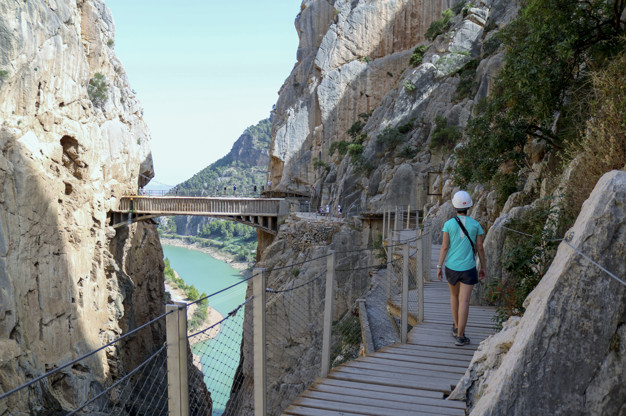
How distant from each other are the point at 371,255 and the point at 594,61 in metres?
14.6

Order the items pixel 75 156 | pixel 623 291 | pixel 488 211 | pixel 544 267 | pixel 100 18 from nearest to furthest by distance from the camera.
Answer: pixel 623 291, pixel 544 267, pixel 488 211, pixel 75 156, pixel 100 18

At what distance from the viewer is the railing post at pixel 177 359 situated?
285 cm

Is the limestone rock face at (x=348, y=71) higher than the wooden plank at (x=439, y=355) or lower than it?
higher

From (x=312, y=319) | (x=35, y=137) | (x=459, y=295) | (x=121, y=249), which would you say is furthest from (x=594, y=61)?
(x=121, y=249)

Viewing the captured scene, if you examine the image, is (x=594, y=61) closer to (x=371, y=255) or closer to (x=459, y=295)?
(x=459, y=295)

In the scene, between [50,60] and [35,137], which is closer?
[35,137]

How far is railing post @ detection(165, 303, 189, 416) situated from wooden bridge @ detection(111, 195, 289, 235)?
977 inches

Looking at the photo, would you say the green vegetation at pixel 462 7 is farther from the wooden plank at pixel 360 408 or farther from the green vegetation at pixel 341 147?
the wooden plank at pixel 360 408

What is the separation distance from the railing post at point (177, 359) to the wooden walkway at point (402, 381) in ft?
4.36

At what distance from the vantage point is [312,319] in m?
19.9

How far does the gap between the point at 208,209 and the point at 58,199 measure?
28.4 ft

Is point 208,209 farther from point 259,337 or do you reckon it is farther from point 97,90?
point 259,337

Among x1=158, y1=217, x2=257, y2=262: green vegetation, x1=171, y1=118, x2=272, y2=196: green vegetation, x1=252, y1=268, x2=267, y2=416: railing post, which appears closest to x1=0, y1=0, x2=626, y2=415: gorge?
x1=252, y1=268, x2=267, y2=416: railing post

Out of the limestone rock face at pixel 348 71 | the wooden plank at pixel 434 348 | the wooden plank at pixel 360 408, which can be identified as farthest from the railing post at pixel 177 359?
the limestone rock face at pixel 348 71
